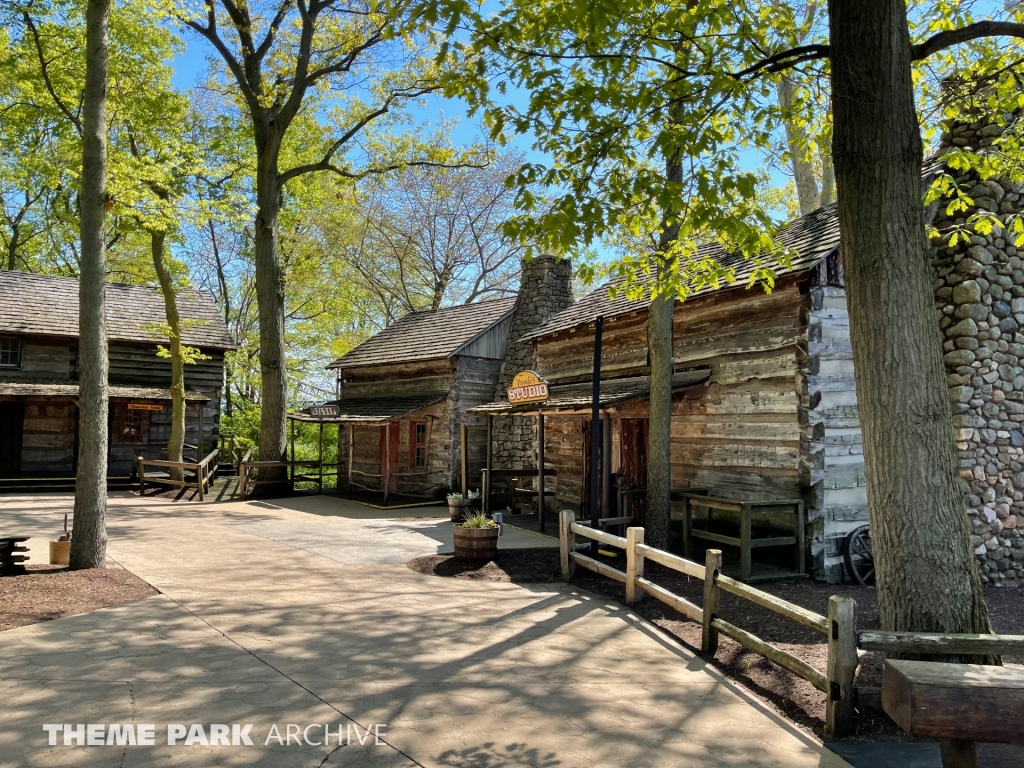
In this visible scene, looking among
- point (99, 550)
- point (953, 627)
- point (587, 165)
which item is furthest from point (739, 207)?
point (99, 550)

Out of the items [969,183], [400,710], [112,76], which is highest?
[112,76]

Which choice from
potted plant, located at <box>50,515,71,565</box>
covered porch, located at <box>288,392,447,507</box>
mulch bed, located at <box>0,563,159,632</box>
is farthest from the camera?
covered porch, located at <box>288,392,447,507</box>

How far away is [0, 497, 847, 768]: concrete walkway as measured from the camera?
4.04 m

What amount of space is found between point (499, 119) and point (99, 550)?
22.1ft

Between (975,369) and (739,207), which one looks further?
(975,369)

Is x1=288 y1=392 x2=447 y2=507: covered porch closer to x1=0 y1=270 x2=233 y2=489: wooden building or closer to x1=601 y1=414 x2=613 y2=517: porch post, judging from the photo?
x1=0 y1=270 x2=233 y2=489: wooden building

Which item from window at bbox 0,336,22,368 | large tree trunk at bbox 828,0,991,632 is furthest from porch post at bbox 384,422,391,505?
large tree trunk at bbox 828,0,991,632

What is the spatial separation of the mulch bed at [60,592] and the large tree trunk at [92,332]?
1.36ft

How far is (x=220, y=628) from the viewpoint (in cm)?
624

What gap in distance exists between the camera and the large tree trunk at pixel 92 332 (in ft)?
27.2

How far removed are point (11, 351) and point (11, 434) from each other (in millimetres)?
2379

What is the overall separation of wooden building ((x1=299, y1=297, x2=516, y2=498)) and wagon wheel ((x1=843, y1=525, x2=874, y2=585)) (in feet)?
34.2

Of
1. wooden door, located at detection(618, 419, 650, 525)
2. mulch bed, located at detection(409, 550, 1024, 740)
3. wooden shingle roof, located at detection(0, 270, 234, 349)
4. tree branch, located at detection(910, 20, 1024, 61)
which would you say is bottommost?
mulch bed, located at detection(409, 550, 1024, 740)

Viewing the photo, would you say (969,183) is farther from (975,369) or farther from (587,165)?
(587,165)
